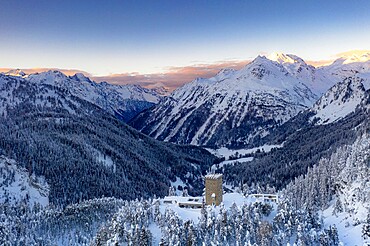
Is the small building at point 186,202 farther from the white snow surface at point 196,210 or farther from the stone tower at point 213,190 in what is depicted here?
the stone tower at point 213,190

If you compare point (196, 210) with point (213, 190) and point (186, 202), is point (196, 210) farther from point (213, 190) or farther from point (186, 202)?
point (213, 190)

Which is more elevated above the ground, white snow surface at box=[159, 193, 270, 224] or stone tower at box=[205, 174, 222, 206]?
stone tower at box=[205, 174, 222, 206]

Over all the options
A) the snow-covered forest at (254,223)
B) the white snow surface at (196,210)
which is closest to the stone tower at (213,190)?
the white snow surface at (196,210)

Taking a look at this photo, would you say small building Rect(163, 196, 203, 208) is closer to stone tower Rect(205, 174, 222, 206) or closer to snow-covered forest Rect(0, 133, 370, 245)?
snow-covered forest Rect(0, 133, 370, 245)

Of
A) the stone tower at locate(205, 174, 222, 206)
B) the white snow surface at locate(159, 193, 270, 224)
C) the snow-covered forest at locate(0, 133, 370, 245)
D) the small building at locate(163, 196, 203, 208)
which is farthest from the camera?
the small building at locate(163, 196, 203, 208)

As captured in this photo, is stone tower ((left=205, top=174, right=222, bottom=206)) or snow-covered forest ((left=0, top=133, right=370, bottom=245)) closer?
snow-covered forest ((left=0, top=133, right=370, bottom=245))

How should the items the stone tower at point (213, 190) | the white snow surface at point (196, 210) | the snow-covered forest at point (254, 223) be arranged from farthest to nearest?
the stone tower at point (213, 190) < the white snow surface at point (196, 210) < the snow-covered forest at point (254, 223)

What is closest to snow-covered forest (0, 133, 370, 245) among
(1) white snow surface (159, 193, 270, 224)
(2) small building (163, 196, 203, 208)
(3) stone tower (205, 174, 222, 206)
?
(1) white snow surface (159, 193, 270, 224)

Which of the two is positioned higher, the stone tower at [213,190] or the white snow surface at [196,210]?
the stone tower at [213,190]

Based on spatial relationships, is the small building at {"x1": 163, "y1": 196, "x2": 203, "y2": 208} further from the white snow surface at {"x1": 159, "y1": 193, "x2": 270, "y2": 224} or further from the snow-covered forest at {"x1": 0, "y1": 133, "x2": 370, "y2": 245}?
the snow-covered forest at {"x1": 0, "y1": 133, "x2": 370, "y2": 245}

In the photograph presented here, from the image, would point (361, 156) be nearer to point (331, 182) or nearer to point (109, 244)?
point (331, 182)

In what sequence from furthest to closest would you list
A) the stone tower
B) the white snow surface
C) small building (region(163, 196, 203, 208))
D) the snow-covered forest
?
small building (region(163, 196, 203, 208)) < the stone tower < the white snow surface < the snow-covered forest
